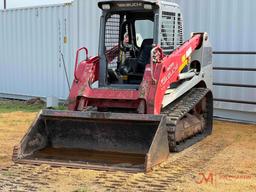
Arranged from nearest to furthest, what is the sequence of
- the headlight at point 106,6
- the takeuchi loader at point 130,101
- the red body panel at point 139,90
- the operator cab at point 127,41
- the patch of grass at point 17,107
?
1. the takeuchi loader at point 130,101
2. the red body panel at point 139,90
3. the operator cab at point 127,41
4. the headlight at point 106,6
5. the patch of grass at point 17,107

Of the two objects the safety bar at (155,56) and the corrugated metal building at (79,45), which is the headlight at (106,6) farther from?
the corrugated metal building at (79,45)

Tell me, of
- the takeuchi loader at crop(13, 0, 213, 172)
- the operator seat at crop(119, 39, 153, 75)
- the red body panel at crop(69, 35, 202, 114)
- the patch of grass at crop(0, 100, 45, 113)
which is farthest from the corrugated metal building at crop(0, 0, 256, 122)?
the operator seat at crop(119, 39, 153, 75)

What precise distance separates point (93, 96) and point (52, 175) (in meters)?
1.63

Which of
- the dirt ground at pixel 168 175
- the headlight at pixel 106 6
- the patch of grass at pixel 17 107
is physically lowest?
the patch of grass at pixel 17 107

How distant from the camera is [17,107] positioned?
A: 14016 millimetres

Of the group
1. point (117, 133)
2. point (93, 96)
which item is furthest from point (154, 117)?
point (93, 96)

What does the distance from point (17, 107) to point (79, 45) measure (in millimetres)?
2368

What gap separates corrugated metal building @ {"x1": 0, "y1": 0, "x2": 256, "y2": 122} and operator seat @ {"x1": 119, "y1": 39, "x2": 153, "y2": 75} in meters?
2.90

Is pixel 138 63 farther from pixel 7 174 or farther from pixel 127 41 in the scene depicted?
pixel 7 174

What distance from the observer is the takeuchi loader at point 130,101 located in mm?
6883

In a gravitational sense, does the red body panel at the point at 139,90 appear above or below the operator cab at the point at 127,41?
below

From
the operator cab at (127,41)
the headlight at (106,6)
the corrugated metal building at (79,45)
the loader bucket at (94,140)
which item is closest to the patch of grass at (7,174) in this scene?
the loader bucket at (94,140)

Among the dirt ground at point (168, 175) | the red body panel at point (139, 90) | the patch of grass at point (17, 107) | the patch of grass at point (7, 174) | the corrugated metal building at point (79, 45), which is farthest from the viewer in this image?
the patch of grass at point (17, 107)

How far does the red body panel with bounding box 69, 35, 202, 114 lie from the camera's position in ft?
23.8
